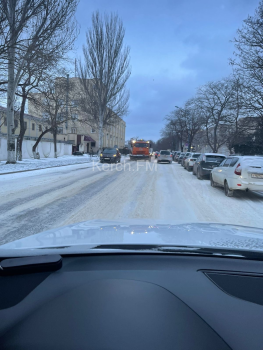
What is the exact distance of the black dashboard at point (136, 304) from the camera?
4.74 ft

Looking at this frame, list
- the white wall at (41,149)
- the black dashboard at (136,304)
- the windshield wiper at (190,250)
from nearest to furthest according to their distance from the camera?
the black dashboard at (136,304) → the windshield wiper at (190,250) → the white wall at (41,149)

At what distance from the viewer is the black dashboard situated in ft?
4.74

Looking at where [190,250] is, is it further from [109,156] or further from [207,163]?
[109,156]

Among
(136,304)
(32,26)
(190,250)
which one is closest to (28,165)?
(32,26)

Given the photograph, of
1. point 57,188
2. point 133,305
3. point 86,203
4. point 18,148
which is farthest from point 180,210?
point 18,148

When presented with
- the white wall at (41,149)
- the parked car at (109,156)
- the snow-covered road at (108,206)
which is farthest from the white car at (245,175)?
the white wall at (41,149)

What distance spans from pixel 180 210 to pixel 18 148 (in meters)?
21.1

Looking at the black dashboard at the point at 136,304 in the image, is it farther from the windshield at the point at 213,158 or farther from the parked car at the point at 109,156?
the parked car at the point at 109,156

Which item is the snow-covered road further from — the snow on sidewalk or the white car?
the snow on sidewalk

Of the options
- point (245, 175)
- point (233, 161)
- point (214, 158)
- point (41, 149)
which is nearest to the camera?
point (245, 175)

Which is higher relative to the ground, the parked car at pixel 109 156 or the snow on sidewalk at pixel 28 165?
the parked car at pixel 109 156

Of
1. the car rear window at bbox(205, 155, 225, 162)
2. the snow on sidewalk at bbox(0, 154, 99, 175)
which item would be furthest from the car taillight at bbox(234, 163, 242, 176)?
the snow on sidewalk at bbox(0, 154, 99, 175)

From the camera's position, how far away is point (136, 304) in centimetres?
158

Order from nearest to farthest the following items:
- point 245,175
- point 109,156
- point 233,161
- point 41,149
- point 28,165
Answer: point 245,175 < point 233,161 < point 28,165 < point 109,156 < point 41,149
